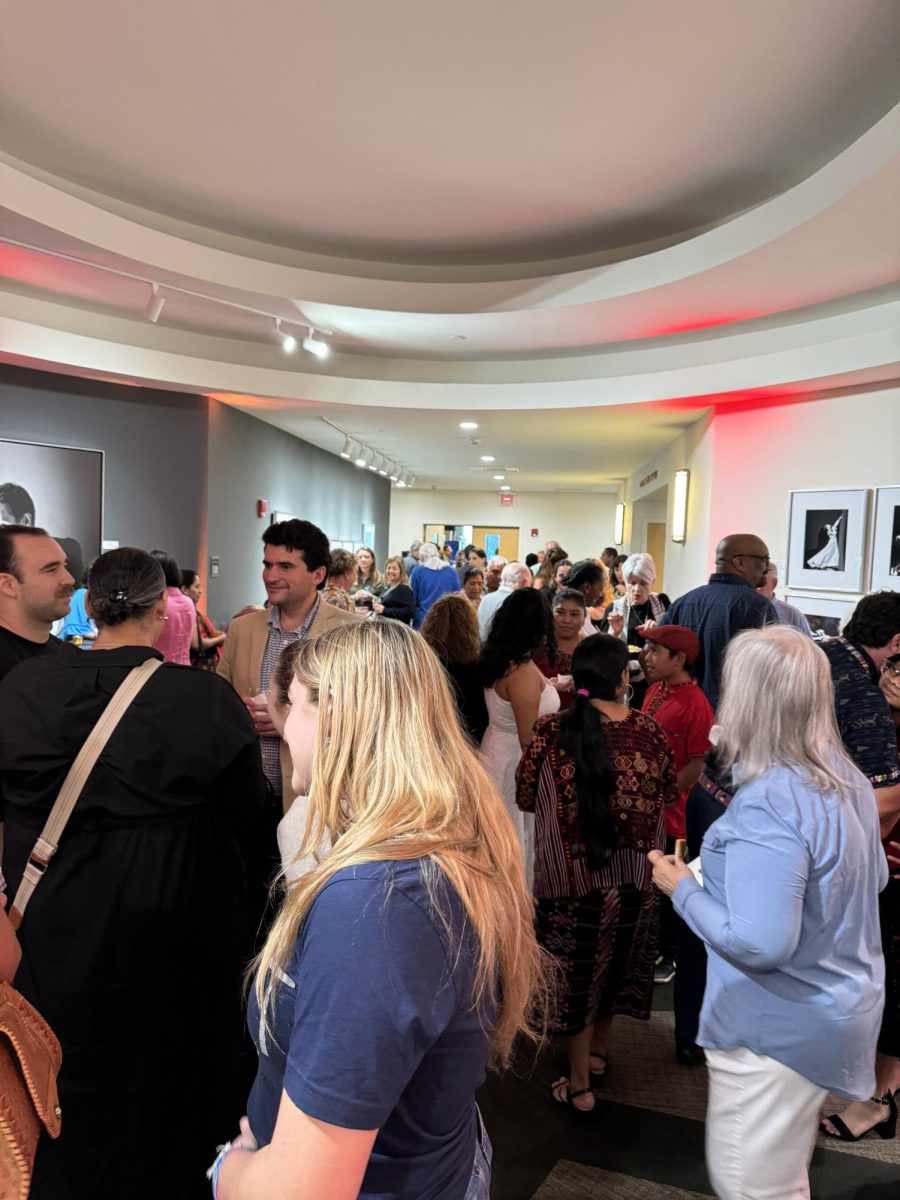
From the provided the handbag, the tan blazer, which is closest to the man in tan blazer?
the tan blazer

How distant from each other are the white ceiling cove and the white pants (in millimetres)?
3607

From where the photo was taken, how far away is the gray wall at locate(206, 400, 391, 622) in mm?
7883

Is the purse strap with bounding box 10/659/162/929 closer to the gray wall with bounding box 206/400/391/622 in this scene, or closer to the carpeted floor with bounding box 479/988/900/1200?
the carpeted floor with bounding box 479/988/900/1200

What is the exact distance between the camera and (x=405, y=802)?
3.20 feet

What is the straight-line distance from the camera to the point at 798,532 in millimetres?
6043

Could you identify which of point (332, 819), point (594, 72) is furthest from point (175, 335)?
point (332, 819)

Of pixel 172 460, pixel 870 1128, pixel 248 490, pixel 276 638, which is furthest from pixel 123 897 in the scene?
pixel 248 490

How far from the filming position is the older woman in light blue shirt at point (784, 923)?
1.49 meters

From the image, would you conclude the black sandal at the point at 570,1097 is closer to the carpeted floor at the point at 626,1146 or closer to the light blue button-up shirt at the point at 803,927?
the carpeted floor at the point at 626,1146

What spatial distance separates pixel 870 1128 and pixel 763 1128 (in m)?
1.19

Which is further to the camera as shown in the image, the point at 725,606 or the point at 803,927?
the point at 725,606

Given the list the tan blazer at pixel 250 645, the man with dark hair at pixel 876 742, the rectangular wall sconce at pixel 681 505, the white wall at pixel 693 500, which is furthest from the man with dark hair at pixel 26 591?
the rectangular wall sconce at pixel 681 505

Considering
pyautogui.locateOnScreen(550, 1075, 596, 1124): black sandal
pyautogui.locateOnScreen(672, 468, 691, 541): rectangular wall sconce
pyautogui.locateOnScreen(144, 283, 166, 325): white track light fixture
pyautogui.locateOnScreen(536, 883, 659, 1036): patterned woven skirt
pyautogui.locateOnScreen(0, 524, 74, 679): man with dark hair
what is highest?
pyautogui.locateOnScreen(144, 283, 166, 325): white track light fixture

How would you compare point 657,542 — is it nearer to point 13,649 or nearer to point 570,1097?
point 570,1097
